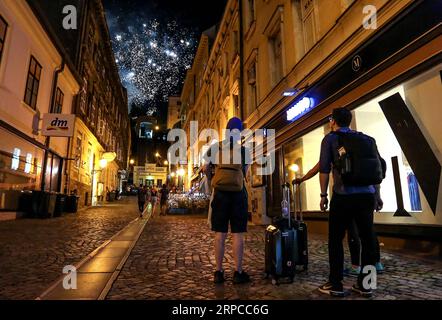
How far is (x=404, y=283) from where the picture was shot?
3406 mm

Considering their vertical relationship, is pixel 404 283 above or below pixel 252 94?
below

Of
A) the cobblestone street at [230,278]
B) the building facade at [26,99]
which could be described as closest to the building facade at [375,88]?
the cobblestone street at [230,278]

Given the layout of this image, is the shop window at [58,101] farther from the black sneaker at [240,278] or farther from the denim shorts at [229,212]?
the black sneaker at [240,278]

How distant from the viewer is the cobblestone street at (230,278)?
3.00 m

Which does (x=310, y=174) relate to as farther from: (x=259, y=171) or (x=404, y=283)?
(x=259, y=171)

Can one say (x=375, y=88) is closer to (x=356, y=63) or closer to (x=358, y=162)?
(x=356, y=63)

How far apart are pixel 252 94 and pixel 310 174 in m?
12.5

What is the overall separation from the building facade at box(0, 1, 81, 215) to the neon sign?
33.1 ft

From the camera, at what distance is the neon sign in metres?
8.72

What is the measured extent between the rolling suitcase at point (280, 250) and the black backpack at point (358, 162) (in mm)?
1011

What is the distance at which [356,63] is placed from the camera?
6605mm

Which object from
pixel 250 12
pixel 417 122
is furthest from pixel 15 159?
pixel 417 122

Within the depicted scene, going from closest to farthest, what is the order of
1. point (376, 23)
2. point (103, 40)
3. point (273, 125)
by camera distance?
point (376, 23) → point (273, 125) → point (103, 40)
